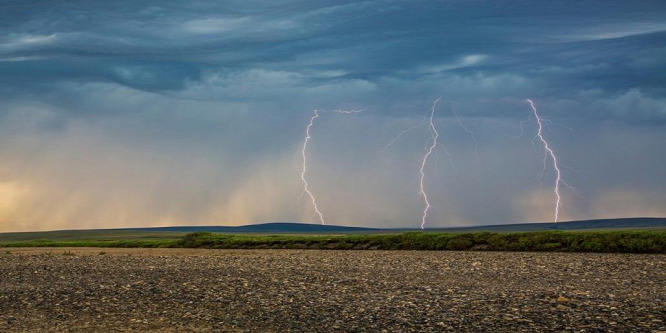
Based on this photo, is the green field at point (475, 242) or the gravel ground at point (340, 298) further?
the green field at point (475, 242)

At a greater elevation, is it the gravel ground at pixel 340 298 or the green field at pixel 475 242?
the green field at pixel 475 242

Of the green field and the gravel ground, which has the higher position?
the green field

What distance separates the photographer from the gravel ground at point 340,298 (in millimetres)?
17672

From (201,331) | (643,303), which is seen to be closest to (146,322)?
(201,331)

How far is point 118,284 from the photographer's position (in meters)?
25.5

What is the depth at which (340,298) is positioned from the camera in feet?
70.6

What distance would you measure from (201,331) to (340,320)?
3808 mm

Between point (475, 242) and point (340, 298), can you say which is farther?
point (475, 242)

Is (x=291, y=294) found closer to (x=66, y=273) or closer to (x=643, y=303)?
(x=643, y=303)

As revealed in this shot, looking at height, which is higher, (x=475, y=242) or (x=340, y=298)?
(x=475, y=242)

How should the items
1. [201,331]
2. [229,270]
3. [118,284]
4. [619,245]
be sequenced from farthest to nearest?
[619,245], [229,270], [118,284], [201,331]

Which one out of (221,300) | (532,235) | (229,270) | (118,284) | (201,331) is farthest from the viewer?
(532,235)

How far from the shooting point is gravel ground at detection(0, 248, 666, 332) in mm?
17672

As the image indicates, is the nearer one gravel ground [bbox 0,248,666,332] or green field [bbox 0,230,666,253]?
gravel ground [bbox 0,248,666,332]
